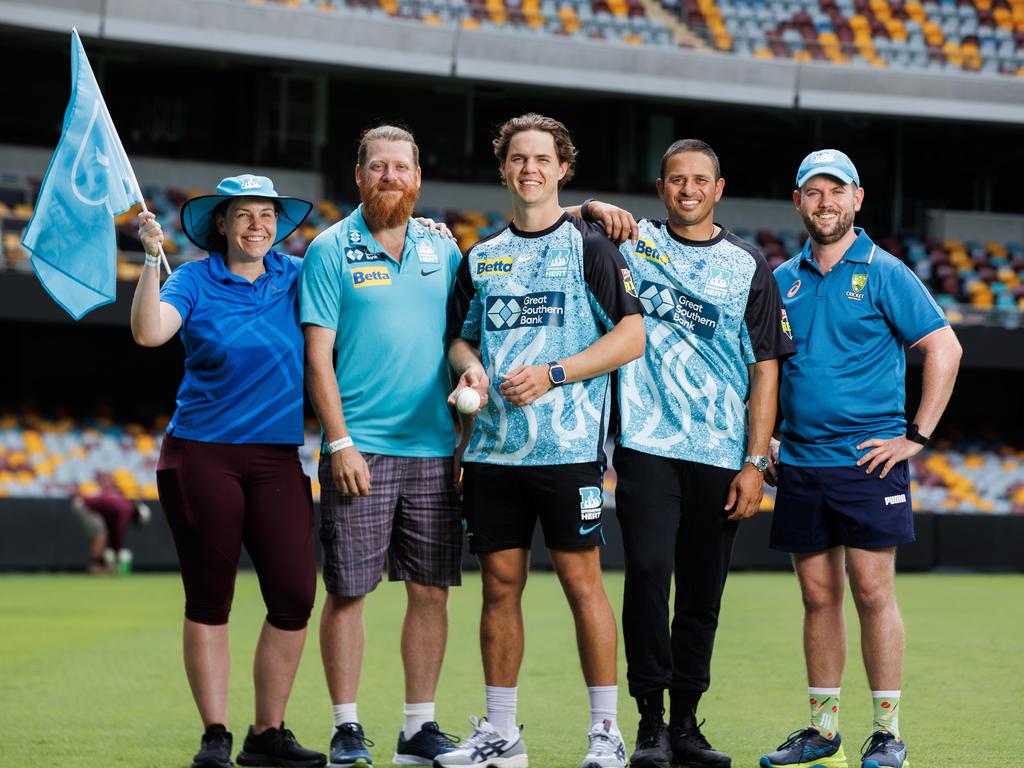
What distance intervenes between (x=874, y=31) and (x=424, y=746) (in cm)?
2410

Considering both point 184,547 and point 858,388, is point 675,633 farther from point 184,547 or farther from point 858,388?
point 184,547

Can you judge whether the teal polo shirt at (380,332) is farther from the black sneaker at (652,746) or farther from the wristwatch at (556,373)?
the black sneaker at (652,746)

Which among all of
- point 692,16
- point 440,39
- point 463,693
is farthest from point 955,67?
point 463,693

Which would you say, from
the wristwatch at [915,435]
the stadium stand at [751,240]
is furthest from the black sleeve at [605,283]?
the stadium stand at [751,240]

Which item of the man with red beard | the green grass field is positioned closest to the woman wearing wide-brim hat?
the man with red beard

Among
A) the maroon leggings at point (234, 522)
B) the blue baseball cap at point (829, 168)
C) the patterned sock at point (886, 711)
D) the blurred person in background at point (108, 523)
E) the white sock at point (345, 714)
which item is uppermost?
the blue baseball cap at point (829, 168)

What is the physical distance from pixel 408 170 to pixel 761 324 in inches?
59.0

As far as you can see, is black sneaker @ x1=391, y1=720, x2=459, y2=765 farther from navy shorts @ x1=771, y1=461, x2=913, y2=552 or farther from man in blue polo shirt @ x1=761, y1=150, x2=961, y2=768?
navy shorts @ x1=771, y1=461, x2=913, y2=552

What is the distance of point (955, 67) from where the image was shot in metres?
25.5

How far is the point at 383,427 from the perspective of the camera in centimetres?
554

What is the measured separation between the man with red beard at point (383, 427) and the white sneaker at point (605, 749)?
653 millimetres

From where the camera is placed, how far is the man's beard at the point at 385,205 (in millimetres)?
5574

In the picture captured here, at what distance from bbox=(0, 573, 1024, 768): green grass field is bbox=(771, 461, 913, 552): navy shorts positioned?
0.89 metres

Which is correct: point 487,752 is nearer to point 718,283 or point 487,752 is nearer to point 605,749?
point 605,749
